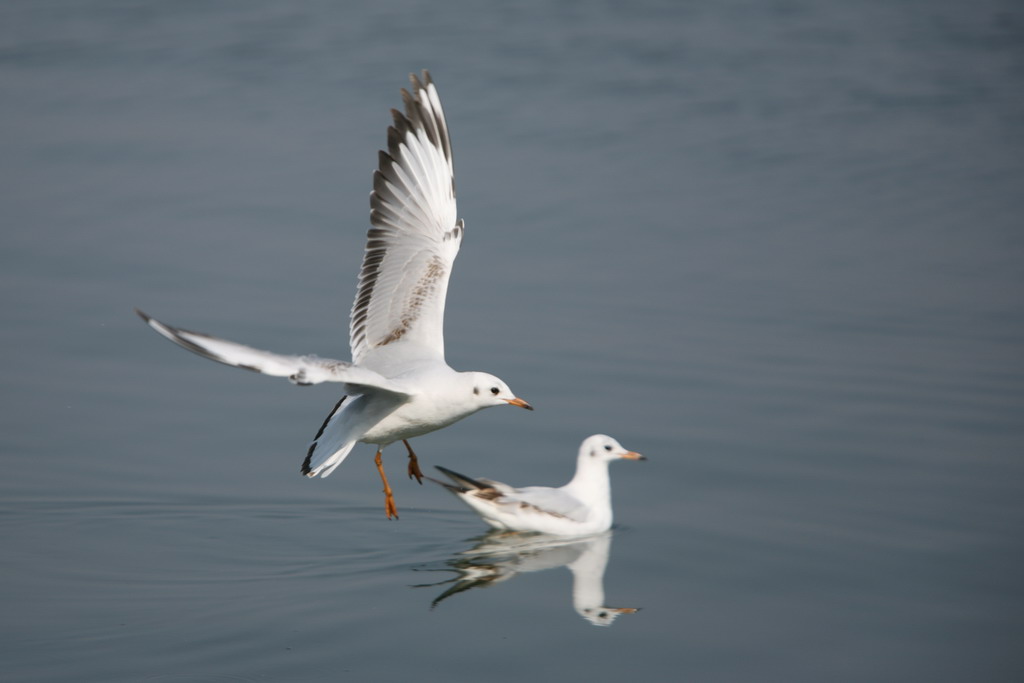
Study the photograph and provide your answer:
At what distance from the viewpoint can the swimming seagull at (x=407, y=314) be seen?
6.97 m

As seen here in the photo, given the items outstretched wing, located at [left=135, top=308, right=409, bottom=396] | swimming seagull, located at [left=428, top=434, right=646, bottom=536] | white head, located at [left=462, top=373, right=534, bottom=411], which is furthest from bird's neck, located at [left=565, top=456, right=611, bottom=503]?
outstretched wing, located at [left=135, top=308, right=409, bottom=396]

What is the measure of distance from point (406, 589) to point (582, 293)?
4455 mm

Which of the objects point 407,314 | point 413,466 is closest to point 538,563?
point 413,466

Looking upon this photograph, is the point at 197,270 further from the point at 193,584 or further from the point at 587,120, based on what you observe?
the point at 587,120

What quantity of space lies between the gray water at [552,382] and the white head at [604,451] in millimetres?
291

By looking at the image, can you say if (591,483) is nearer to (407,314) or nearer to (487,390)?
(487,390)

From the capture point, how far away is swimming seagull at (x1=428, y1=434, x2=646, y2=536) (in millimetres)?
7191

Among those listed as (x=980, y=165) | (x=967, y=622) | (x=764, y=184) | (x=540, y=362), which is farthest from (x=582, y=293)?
(x=980, y=165)

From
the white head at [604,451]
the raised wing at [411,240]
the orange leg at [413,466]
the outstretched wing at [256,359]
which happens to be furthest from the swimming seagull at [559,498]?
the outstretched wing at [256,359]

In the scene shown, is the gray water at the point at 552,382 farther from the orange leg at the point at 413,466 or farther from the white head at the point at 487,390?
the white head at the point at 487,390

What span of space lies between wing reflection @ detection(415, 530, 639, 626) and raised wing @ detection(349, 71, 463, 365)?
1087mm

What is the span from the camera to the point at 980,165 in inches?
567

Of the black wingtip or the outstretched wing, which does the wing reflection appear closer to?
the black wingtip

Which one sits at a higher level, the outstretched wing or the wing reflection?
the outstretched wing
